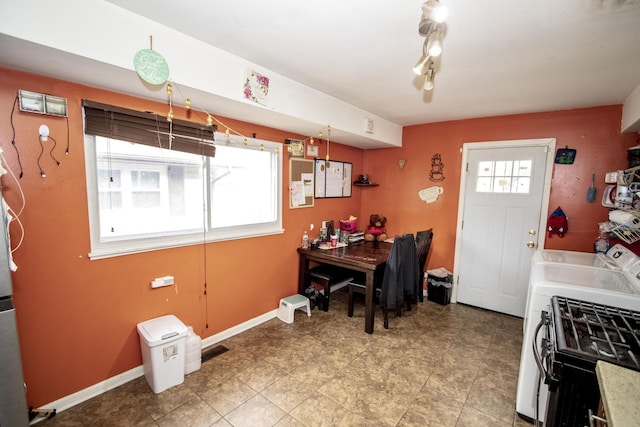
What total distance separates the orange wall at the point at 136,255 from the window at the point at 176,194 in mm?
89

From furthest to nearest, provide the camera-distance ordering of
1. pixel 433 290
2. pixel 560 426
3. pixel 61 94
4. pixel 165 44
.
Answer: pixel 433 290 < pixel 61 94 < pixel 165 44 < pixel 560 426

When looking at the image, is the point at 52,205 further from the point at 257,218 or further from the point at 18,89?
the point at 257,218

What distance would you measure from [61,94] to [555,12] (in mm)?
2727

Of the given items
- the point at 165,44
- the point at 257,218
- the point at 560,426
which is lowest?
the point at 560,426

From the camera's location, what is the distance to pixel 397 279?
2904 millimetres

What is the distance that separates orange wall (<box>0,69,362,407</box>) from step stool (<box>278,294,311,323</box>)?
866mm

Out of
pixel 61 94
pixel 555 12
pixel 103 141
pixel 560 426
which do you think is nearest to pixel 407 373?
pixel 560 426

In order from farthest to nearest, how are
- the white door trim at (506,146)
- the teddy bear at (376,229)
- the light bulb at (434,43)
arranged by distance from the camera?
1. the teddy bear at (376,229)
2. the white door trim at (506,146)
3. the light bulb at (434,43)

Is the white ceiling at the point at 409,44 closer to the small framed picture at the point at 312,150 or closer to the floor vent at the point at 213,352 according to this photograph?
the small framed picture at the point at 312,150

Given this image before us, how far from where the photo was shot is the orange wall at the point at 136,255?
5.47 ft

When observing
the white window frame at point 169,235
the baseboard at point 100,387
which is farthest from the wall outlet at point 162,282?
the baseboard at point 100,387

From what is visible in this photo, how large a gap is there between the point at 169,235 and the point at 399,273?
2.19 meters

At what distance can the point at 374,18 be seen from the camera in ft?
4.72

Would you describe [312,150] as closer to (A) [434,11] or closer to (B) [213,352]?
(B) [213,352]
